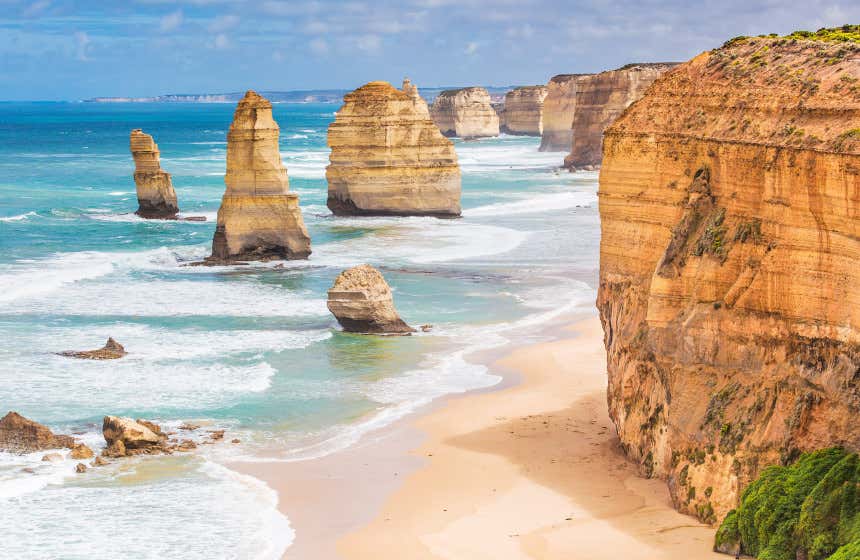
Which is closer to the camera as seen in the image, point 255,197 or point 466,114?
point 255,197

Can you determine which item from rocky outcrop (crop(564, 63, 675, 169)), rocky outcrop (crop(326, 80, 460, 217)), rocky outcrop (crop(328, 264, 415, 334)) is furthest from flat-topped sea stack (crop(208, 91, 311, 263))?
rocky outcrop (crop(564, 63, 675, 169))

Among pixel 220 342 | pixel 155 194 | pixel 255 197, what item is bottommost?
pixel 220 342

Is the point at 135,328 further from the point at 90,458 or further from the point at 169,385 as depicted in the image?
the point at 90,458

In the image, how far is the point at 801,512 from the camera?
1399 cm

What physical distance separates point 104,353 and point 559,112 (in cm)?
9882

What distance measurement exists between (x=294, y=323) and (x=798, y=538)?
70.2 feet

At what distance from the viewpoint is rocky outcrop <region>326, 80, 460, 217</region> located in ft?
194

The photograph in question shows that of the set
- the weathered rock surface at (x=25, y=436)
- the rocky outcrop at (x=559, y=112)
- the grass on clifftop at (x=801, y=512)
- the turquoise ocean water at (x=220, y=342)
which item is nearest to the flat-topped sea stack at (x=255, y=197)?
the turquoise ocean water at (x=220, y=342)

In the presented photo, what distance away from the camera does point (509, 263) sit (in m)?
45.4

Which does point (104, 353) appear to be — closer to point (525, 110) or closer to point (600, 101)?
point (600, 101)

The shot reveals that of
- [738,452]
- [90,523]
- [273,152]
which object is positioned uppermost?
[273,152]

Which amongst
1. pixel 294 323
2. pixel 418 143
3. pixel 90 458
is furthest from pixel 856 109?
pixel 418 143

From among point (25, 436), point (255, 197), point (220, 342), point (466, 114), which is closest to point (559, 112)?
point (466, 114)

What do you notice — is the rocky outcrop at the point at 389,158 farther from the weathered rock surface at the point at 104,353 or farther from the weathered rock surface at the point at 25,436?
the weathered rock surface at the point at 25,436
